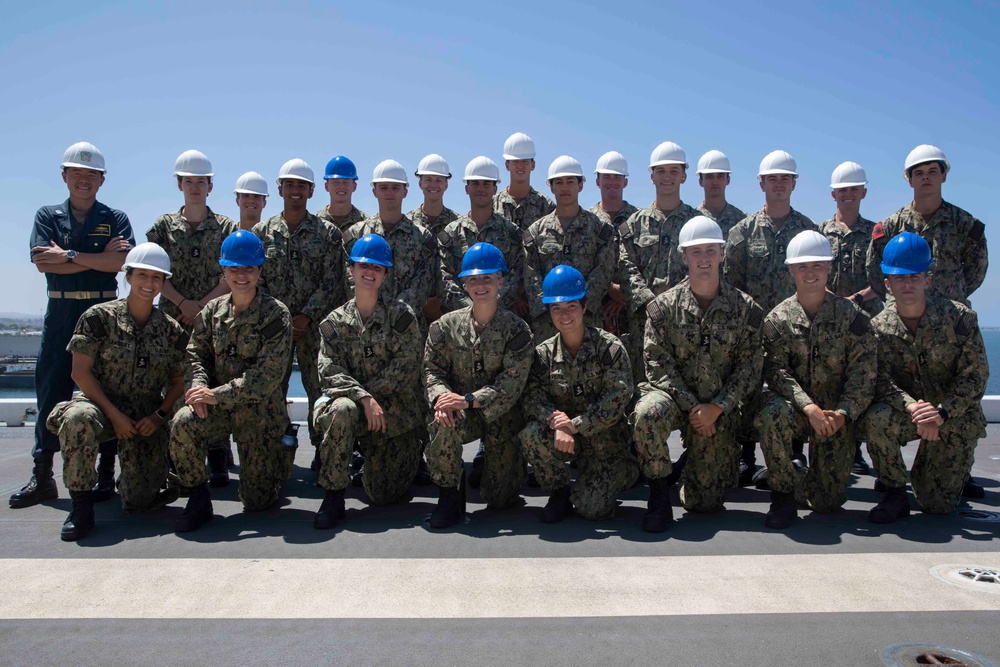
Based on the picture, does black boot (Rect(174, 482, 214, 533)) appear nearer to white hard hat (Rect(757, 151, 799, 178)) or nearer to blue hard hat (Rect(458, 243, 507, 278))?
blue hard hat (Rect(458, 243, 507, 278))

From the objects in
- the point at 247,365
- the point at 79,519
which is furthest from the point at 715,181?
the point at 79,519

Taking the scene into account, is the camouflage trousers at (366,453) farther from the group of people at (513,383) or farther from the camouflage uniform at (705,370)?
the camouflage uniform at (705,370)

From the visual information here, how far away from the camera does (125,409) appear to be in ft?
16.3

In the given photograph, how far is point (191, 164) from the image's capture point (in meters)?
6.32

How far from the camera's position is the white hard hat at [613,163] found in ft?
22.8

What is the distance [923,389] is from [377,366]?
12.0 ft

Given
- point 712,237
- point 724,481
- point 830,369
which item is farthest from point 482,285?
point 830,369

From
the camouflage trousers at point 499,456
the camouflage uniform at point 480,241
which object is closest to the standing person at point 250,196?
the camouflage uniform at point 480,241

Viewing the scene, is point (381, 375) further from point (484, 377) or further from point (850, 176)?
point (850, 176)

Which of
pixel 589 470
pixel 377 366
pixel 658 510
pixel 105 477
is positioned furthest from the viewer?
pixel 105 477

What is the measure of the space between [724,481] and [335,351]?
8.76 feet

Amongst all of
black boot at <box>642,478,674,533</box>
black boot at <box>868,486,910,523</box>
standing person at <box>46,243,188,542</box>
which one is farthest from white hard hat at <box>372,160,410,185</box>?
black boot at <box>868,486,910,523</box>

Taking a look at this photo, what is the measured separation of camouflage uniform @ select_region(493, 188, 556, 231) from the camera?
7012 millimetres

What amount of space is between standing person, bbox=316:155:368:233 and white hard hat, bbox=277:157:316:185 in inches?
8.0
